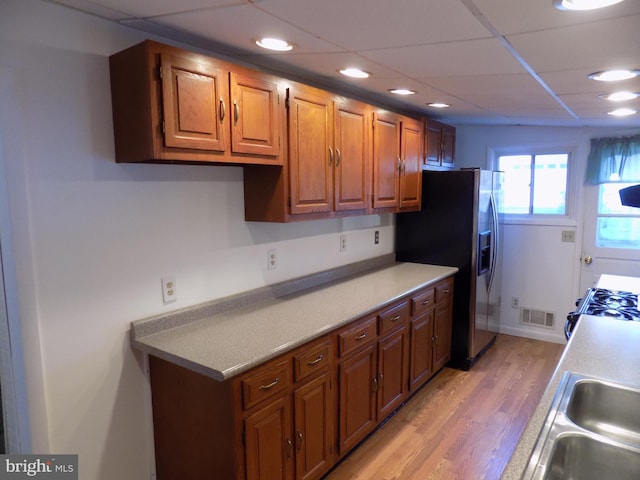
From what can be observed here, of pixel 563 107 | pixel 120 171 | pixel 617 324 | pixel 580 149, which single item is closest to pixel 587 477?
pixel 617 324

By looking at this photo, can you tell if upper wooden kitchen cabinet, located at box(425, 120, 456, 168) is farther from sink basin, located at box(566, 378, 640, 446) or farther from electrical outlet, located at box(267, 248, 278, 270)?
sink basin, located at box(566, 378, 640, 446)

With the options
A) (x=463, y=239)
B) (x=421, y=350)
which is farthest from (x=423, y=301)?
(x=463, y=239)

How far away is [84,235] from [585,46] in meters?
2.02

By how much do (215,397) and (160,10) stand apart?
4.73ft

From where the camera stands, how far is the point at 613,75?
1.92m

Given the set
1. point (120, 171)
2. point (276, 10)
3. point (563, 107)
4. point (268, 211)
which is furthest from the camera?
point (563, 107)

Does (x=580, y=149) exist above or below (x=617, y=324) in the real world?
above

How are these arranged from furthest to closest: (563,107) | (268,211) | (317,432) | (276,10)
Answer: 1. (563,107)
2. (268,211)
3. (317,432)
4. (276,10)

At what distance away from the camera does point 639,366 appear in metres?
1.65

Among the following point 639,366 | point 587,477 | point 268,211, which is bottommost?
point 587,477

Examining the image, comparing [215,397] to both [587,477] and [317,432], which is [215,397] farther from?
[587,477]

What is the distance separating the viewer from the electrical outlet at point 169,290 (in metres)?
2.00

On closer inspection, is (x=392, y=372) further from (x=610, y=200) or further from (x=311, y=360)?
(x=610, y=200)

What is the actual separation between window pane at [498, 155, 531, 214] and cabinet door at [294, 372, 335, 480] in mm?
3024
